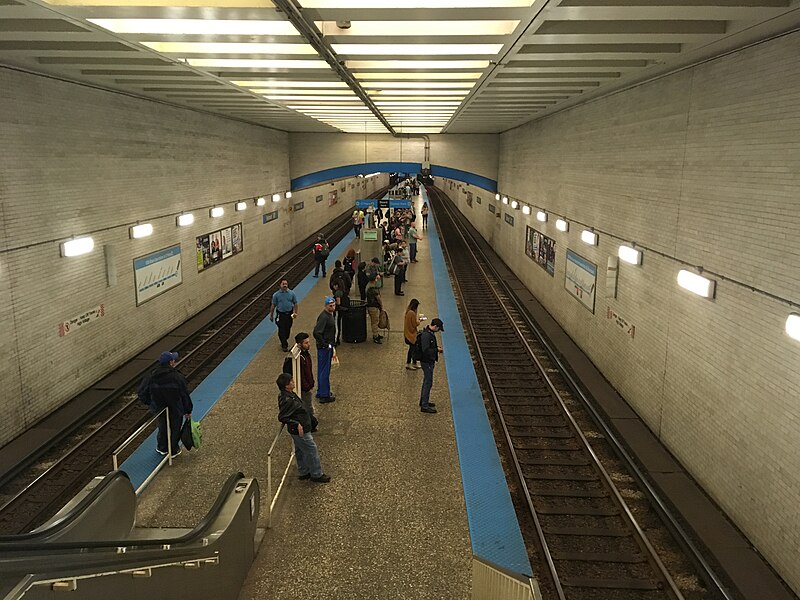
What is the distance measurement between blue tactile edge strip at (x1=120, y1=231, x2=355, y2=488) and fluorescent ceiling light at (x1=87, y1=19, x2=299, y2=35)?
4853 mm

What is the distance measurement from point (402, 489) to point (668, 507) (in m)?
2.88

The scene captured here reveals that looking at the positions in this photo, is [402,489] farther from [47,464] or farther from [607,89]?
[607,89]

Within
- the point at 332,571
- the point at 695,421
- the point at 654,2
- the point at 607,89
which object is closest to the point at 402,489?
the point at 332,571

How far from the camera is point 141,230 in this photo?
10.9 m

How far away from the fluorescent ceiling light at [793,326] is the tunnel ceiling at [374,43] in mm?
2430

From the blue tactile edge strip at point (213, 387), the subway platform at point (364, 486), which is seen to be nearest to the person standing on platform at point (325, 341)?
the subway platform at point (364, 486)

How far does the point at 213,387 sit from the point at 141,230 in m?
3.31

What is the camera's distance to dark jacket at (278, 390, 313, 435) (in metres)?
6.34

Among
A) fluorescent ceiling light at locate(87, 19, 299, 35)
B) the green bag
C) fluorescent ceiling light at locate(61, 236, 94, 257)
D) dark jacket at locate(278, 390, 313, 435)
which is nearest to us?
fluorescent ceiling light at locate(87, 19, 299, 35)

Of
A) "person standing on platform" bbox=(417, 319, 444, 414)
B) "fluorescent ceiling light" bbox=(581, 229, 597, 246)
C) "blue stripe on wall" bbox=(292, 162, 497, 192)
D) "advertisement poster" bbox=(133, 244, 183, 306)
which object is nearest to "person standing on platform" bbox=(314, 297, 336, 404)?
"person standing on platform" bbox=(417, 319, 444, 414)

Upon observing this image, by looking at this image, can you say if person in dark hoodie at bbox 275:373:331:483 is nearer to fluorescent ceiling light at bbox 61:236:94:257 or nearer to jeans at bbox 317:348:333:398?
jeans at bbox 317:348:333:398

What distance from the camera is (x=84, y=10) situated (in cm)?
512

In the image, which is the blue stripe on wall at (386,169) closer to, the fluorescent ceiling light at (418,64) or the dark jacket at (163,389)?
the fluorescent ceiling light at (418,64)

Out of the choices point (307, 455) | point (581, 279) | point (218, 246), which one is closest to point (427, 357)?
point (307, 455)
